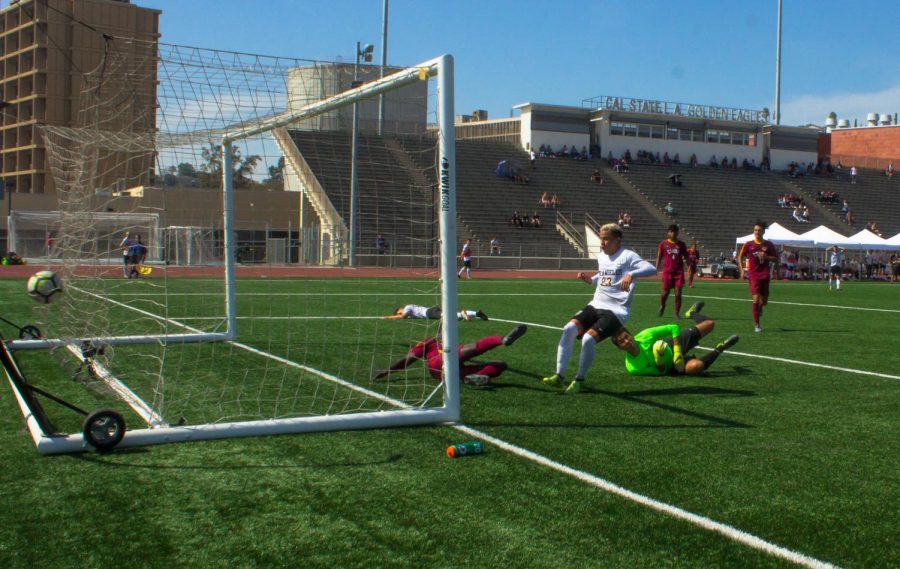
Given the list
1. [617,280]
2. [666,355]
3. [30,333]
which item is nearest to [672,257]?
[666,355]

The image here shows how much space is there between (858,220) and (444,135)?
188ft

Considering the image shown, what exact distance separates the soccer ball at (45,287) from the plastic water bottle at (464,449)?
490 cm

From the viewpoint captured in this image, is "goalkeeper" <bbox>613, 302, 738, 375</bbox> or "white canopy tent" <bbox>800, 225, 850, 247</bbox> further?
"white canopy tent" <bbox>800, 225, 850, 247</bbox>

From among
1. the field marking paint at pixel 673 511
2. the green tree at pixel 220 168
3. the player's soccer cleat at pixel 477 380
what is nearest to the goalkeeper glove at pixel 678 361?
the player's soccer cleat at pixel 477 380

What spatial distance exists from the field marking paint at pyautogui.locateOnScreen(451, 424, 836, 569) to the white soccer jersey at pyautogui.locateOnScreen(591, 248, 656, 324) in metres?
2.70

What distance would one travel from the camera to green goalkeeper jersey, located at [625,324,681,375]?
9453mm

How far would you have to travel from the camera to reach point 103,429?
18.7 feet

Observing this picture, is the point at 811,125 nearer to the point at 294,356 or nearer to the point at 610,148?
the point at 610,148

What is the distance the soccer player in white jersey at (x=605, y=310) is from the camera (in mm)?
8211

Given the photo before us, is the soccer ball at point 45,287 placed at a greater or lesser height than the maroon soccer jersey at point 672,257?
lesser

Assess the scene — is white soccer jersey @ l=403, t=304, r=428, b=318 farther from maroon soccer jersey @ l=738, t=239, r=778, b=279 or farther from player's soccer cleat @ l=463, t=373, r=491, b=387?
maroon soccer jersey @ l=738, t=239, r=778, b=279

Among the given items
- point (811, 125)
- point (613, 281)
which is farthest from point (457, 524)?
point (811, 125)

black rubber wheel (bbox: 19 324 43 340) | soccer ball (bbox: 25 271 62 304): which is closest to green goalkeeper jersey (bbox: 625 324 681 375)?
soccer ball (bbox: 25 271 62 304)

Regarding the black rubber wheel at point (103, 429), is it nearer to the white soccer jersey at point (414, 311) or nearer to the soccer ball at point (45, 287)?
the soccer ball at point (45, 287)
